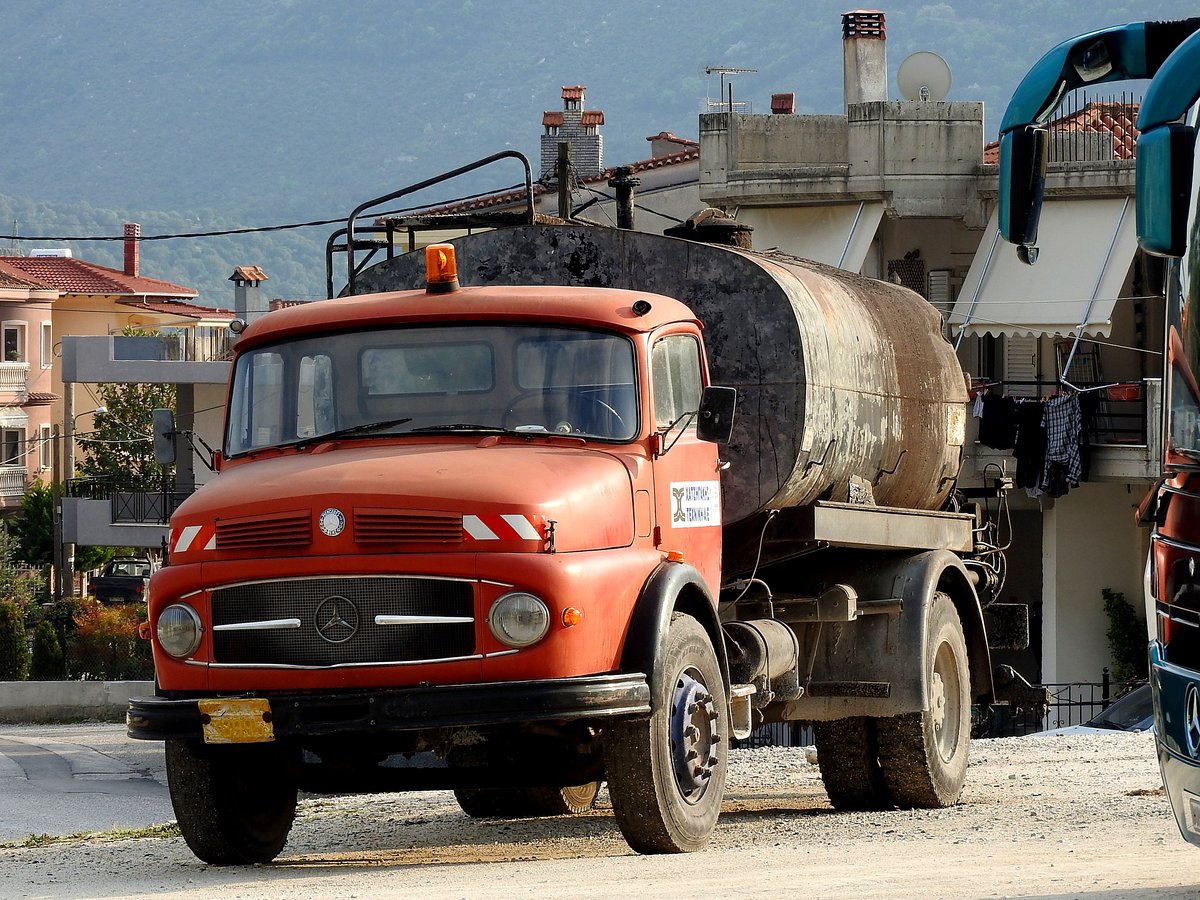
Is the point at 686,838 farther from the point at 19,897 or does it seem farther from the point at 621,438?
the point at 19,897

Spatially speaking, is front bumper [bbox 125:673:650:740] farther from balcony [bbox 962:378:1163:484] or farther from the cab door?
balcony [bbox 962:378:1163:484]

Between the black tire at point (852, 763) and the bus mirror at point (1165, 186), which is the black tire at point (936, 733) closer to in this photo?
the black tire at point (852, 763)

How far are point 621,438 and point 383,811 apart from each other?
4.97 m

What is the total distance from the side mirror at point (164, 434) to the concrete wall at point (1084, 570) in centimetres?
2142

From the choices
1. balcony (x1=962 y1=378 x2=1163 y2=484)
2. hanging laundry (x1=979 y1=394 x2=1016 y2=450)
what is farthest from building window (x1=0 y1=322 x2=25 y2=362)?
hanging laundry (x1=979 y1=394 x2=1016 y2=450)

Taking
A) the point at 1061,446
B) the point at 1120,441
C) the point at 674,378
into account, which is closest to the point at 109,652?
the point at 1061,446

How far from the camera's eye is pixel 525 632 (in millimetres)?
8945

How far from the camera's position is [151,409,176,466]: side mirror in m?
11.0

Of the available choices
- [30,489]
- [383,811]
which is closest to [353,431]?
[383,811]

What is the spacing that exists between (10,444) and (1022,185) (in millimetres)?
65990

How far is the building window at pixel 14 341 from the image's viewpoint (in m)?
69.8

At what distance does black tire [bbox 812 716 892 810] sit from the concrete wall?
1811 centimetres

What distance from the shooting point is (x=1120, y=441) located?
29.5 meters

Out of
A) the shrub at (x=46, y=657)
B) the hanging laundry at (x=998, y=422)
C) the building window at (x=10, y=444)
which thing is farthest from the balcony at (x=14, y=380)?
the hanging laundry at (x=998, y=422)
